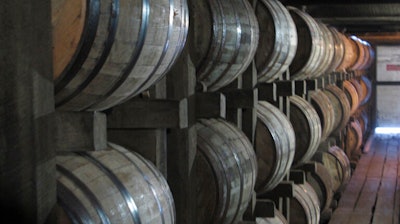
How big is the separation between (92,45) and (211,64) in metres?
1.84

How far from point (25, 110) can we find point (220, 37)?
2.43 meters

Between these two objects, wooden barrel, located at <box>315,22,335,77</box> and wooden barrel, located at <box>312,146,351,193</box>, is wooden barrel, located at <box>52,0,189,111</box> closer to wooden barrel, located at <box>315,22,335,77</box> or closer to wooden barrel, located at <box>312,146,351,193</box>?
wooden barrel, located at <box>315,22,335,77</box>

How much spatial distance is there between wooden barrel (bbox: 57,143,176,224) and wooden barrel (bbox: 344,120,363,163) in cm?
1056

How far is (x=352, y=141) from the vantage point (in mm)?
13633

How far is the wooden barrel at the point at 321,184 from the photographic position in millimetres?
8305

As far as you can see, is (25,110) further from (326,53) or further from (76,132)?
(326,53)

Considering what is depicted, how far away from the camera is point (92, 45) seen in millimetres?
2119

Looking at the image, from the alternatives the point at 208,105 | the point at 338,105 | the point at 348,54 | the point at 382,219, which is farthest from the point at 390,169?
the point at 208,105

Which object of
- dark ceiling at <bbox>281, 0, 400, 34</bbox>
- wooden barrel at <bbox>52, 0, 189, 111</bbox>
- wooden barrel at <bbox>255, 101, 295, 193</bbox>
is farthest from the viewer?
dark ceiling at <bbox>281, 0, 400, 34</bbox>

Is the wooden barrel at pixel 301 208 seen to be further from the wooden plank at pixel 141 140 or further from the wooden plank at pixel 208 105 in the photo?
the wooden plank at pixel 141 140

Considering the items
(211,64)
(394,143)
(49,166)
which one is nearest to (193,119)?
(211,64)

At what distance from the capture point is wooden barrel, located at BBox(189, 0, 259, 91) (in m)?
3.82

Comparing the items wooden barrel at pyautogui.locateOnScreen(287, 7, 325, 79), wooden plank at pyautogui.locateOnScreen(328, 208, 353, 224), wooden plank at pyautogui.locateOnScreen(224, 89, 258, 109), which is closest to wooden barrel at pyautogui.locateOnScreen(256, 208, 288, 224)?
wooden plank at pyautogui.locateOnScreen(224, 89, 258, 109)

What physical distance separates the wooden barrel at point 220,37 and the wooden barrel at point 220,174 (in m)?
0.33
